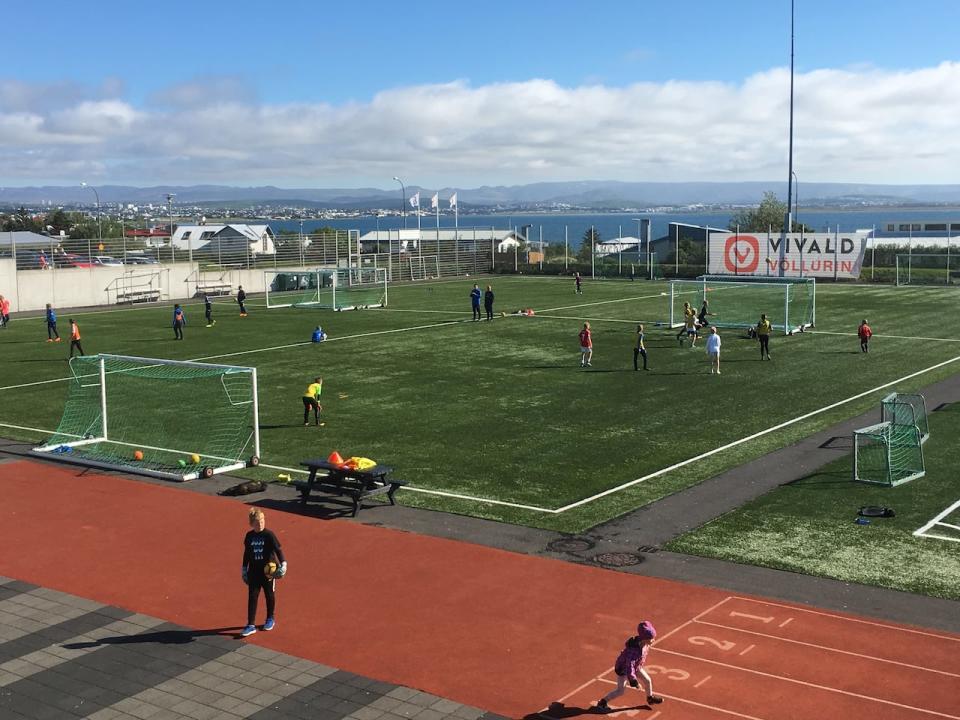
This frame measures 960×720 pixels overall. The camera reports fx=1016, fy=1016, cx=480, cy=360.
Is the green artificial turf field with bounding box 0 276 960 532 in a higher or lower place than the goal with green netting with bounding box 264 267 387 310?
lower

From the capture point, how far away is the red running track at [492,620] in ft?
36.3

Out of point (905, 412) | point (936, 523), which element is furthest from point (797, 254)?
point (936, 523)

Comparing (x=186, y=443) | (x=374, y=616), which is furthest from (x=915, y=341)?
(x=374, y=616)

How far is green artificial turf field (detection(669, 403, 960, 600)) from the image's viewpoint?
14797mm

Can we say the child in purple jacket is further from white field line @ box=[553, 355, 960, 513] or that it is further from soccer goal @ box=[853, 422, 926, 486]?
soccer goal @ box=[853, 422, 926, 486]

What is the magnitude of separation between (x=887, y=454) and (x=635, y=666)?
10.8m

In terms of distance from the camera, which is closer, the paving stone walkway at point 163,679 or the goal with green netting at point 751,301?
the paving stone walkway at point 163,679

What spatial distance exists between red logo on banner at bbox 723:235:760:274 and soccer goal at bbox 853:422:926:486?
56.4 metres

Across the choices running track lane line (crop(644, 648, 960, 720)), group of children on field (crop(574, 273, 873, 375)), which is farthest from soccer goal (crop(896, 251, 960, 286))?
running track lane line (crop(644, 648, 960, 720))

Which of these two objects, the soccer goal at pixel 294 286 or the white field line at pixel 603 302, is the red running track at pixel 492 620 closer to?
the white field line at pixel 603 302

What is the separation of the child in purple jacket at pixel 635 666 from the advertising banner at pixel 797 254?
61.7 m

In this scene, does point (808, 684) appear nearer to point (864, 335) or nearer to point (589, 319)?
point (864, 335)

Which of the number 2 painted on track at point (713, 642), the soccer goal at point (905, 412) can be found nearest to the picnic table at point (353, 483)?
the number 2 painted on track at point (713, 642)

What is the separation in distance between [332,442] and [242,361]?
1413 centimetres
